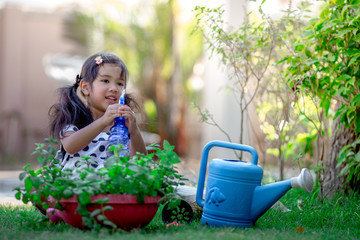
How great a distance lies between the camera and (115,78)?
10.1 ft

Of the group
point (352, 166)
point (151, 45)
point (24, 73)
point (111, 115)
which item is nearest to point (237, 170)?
point (111, 115)

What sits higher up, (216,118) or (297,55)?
(297,55)

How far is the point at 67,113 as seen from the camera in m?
2.94

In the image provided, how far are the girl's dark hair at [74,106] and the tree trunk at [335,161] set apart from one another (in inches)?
62.4

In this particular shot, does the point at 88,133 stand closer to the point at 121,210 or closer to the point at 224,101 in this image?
the point at 121,210

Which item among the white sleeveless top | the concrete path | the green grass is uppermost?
the white sleeveless top

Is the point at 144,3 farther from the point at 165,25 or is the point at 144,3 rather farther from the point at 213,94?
the point at 213,94

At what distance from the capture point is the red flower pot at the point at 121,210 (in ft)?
7.39

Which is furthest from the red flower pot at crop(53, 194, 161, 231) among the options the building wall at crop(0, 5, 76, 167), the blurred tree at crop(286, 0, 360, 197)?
the building wall at crop(0, 5, 76, 167)

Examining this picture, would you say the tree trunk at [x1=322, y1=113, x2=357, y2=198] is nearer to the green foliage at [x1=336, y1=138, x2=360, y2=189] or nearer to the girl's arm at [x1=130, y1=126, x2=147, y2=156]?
the green foliage at [x1=336, y1=138, x2=360, y2=189]

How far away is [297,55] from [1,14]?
9278 millimetres

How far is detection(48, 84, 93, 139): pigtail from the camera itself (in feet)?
9.52

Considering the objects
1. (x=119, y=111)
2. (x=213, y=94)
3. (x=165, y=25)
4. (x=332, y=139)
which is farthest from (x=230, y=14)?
(x=165, y=25)

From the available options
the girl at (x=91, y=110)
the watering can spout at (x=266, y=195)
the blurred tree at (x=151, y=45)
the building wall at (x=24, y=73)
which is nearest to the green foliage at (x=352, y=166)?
the watering can spout at (x=266, y=195)
